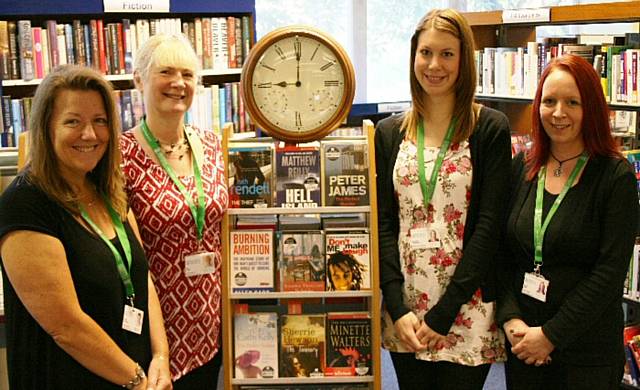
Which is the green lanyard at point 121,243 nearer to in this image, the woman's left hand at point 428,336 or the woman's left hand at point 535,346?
the woman's left hand at point 428,336

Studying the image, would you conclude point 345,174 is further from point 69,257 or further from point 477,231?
point 69,257

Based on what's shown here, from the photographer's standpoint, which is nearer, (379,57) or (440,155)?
(440,155)

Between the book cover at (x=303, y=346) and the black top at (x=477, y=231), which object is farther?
the book cover at (x=303, y=346)

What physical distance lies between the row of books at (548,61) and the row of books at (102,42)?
166 centimetres

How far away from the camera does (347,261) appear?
2.70 m

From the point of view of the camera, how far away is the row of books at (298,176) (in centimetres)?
269

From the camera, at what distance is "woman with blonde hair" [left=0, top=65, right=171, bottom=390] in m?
2.01

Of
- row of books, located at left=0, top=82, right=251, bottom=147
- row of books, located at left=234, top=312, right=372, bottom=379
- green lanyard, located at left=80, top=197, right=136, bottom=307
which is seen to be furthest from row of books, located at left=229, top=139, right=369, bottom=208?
row of books, located at left=0, top=82, right=251, bottom=147

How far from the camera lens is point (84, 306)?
2.11m

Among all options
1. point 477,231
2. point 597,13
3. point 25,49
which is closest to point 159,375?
point 477,231

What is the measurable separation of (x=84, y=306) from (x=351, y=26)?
582 cm

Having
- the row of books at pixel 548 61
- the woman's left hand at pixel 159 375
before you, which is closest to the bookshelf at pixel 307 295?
the woman's left hand at pixel 159 375

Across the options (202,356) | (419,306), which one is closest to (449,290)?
(419,306)

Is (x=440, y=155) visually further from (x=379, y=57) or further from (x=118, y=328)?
(x=379, y=57)
